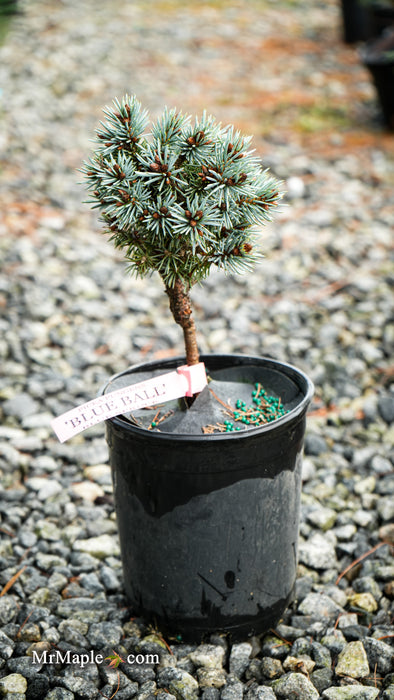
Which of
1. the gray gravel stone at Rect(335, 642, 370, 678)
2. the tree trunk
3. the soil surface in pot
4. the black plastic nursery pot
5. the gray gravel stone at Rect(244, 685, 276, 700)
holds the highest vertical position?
the tree trunk

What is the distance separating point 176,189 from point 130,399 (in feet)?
1.57

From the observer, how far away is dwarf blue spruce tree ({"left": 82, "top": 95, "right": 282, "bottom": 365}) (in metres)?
1.34

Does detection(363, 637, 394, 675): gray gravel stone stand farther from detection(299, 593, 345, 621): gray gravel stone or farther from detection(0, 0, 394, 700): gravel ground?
detection(299, 593, 345, 621): gray gravel stone

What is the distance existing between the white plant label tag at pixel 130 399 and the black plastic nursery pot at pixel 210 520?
56mm

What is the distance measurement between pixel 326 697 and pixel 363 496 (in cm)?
87

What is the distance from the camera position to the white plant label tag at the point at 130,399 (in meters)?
1.40

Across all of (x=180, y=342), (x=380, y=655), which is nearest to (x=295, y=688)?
(x=380, y=655)

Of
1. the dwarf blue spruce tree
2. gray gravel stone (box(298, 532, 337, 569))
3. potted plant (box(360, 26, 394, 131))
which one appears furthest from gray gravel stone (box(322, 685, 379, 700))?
potted plant (box(360, 26, 394, 131))

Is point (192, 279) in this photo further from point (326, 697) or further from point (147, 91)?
point (147, 91)

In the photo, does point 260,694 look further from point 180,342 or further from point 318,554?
point 180,342

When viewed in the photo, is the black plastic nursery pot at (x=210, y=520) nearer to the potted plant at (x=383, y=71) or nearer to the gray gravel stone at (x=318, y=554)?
the gray gravel stone at (x=318, y=554)

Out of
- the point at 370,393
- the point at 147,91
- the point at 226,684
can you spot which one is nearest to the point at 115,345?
the point at 370,393

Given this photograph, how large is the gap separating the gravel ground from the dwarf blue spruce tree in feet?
2.25

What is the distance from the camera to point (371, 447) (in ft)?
8.10
